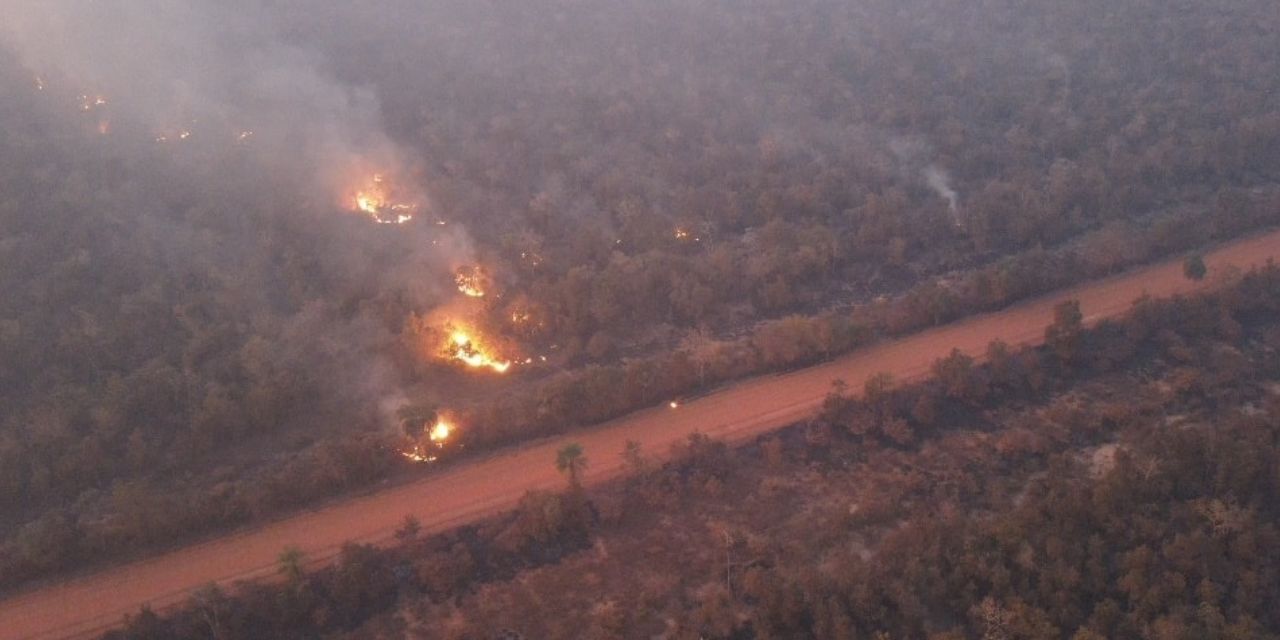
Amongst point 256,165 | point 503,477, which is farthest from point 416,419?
point 256,165

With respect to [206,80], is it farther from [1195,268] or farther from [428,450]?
[1195,268]

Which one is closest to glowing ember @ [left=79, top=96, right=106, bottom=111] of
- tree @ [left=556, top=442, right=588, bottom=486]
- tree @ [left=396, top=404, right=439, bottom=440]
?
tree @ [left=396, top=404, right=439, bottom=440]

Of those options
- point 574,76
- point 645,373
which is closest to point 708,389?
point 645,373

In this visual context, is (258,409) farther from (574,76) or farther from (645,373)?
(574,76)

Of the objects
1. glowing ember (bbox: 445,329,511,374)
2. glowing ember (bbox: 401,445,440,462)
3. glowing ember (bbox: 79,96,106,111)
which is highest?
glowing ember (bbox: 79,96,106,111)

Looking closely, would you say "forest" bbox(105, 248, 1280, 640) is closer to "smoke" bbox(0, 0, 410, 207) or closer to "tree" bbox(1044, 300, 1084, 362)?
"tree" bbox(1044, 300, 1084, 362)

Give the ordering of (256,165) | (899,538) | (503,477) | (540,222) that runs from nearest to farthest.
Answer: (899,538) → (503,477) → (540,222) → (256,165)
